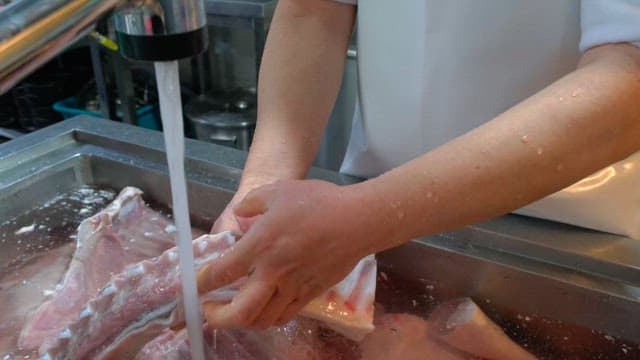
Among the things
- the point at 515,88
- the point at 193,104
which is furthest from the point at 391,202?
the point at 193,104

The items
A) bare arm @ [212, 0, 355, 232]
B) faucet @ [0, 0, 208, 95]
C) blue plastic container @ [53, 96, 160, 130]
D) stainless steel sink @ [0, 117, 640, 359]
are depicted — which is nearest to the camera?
faucet @ [0, 0, 208, 95]

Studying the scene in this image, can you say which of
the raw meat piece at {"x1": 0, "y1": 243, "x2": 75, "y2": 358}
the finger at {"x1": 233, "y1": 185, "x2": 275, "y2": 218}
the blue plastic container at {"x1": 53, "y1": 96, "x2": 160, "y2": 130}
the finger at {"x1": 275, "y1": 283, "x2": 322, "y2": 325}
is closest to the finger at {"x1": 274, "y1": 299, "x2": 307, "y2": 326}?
the finger at {"x1": 275, "y1": 283, "x2": 322, "y2": 325}

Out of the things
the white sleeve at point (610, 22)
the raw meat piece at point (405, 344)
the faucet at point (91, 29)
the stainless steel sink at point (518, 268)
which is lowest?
the raw meat piece at point (405, 344)

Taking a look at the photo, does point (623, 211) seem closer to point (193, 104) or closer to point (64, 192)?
point (64, 192)

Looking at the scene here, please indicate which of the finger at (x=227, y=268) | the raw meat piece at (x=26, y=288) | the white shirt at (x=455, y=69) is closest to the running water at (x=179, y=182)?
the finger at (x=227, y=268)

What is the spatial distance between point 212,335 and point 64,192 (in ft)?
1.55

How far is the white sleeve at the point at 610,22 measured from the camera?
632mm

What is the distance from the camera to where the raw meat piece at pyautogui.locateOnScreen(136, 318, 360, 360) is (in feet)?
2.55

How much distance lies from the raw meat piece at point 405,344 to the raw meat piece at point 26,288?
45 cm

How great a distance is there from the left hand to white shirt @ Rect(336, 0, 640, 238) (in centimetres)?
36

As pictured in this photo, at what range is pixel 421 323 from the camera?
828 millimetres

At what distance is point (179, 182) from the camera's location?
0.64 meters

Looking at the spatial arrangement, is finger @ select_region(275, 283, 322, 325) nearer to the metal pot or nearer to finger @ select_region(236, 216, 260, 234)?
finger @ select_region(236, 216, 260, 234)

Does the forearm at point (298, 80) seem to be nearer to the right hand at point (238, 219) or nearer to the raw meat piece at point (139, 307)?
the right hand at point (238, 219)
